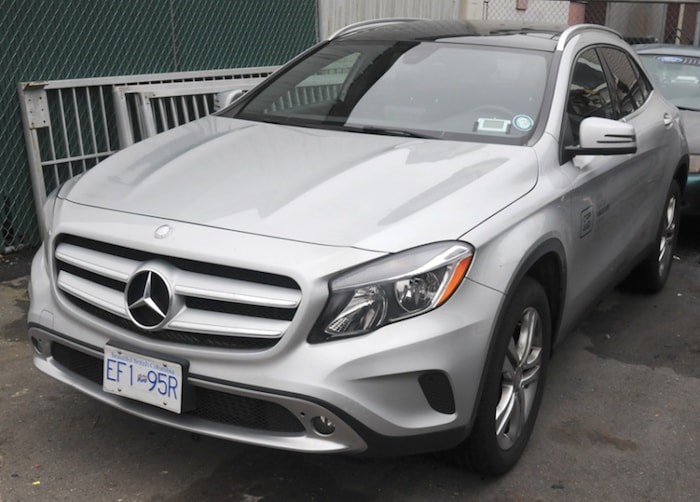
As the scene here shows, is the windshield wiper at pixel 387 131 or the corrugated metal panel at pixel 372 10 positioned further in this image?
the corrugated metal panel at pixel 372 10

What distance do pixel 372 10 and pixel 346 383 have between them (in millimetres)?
7448

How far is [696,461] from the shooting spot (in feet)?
11.2

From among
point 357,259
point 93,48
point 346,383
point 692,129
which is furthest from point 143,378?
point 692,129

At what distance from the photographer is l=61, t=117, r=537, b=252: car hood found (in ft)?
9.09

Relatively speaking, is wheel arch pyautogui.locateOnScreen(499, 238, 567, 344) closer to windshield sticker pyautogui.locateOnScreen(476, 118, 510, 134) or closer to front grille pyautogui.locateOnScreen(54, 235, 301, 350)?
windshield sticker pyautogui.locateOnScreen(476, 118, 510, 134)

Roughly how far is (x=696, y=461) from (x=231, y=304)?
2.07m

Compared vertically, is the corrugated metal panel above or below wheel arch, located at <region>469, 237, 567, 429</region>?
above

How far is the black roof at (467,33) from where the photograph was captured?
4137 millimetres

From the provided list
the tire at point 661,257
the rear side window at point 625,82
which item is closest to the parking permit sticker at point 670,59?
the tire at point 661,257

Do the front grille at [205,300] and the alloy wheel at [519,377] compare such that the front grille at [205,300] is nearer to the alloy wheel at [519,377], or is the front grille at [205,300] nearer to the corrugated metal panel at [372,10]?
the alloy wheel at [519,377]

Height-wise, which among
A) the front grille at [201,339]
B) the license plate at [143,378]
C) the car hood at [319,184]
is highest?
the car hood at [319,184]

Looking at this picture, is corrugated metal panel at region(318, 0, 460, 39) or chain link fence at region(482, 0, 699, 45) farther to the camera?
chain link fence at region(482, 0, 699, 45)

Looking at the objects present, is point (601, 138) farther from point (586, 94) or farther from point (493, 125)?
point (586, 94)

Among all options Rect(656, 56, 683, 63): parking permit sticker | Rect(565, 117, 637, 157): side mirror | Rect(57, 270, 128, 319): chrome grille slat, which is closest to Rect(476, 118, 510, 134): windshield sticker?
Rect(565, 117, 637, 157): side mirror
